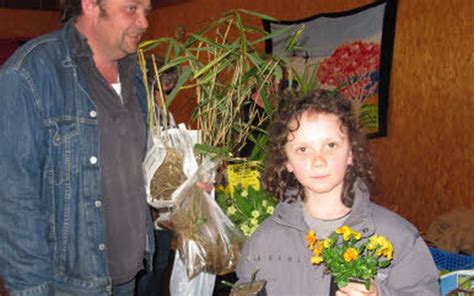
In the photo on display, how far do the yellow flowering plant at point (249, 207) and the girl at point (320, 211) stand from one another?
0.20 meters

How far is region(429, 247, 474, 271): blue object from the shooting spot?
7.63 feet

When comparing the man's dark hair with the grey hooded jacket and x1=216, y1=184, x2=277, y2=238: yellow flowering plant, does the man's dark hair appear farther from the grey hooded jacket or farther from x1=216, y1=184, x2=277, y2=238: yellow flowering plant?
the grey hooded jacket

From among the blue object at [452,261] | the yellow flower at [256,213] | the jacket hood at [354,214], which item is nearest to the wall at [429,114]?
the blue object at [452,261]

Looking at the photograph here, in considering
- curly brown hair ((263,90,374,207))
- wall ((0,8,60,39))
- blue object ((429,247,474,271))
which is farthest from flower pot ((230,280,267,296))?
wall ((0,8,60,39))

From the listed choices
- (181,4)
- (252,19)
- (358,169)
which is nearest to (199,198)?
(358,169)

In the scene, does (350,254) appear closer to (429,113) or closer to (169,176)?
(169,176)

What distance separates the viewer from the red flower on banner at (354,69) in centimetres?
422

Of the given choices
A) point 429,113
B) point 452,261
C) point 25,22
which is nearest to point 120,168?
point 452,261

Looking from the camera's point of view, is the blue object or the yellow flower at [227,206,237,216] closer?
the yellow flower at [227,206,237,216]

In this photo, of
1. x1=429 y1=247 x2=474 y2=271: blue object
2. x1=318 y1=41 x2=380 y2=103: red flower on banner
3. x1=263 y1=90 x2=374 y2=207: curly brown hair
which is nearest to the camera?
x1=263 y1=90 x2=374 y2=207: curly brown hair

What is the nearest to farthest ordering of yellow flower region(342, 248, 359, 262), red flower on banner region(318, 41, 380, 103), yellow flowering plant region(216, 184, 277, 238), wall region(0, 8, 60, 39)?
yellow flower region(342, 248, 359, 262)
yellow flowering plant region(216, 184, 277, 238)
red flower on banner region(318, 41, 380, 103)
wall region(0, 8, 60, 39)

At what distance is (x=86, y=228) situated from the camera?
1.69 meters

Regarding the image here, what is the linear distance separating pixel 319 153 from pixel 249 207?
1.47 feet

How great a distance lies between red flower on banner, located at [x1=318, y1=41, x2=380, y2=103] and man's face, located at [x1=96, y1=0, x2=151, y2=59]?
2.59 m
